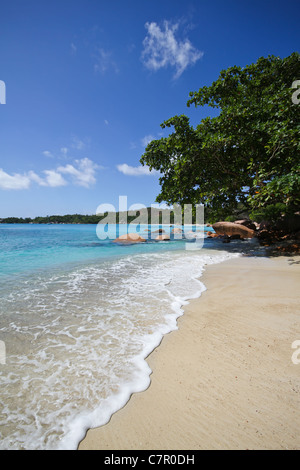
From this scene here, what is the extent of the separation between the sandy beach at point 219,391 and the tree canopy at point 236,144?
7857 millimetres

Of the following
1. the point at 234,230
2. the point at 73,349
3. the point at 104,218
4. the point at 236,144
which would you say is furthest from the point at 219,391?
the point at 104,218

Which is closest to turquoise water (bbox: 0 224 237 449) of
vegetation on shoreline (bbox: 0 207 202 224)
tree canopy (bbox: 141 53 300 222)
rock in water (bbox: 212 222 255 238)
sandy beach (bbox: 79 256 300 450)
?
sandy beach (bbox: 79 256 300 450)

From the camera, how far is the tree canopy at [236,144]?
9.98 metres

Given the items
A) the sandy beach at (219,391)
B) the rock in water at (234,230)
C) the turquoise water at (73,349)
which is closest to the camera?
the sandy beach at (219,391)

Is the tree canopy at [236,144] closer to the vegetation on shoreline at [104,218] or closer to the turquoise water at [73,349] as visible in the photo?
the turquoise water at [73,349]

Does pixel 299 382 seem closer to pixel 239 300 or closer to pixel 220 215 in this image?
pixel 239 300

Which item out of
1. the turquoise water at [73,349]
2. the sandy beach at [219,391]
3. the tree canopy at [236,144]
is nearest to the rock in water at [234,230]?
the tree canopy at [236,144]

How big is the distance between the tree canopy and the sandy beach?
25.8 ft

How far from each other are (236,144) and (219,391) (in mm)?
13040

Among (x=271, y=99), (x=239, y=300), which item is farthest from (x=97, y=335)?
(x=271, y=99)

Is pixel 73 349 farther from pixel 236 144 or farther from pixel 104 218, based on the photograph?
pixel 104 218

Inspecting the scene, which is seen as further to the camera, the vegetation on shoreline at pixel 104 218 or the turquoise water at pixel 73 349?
the vegetation on shoreline at pixel 104 218

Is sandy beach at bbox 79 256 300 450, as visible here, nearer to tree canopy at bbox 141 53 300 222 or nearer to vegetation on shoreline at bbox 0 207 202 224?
tree canopy at bbox 141 53 300 222
